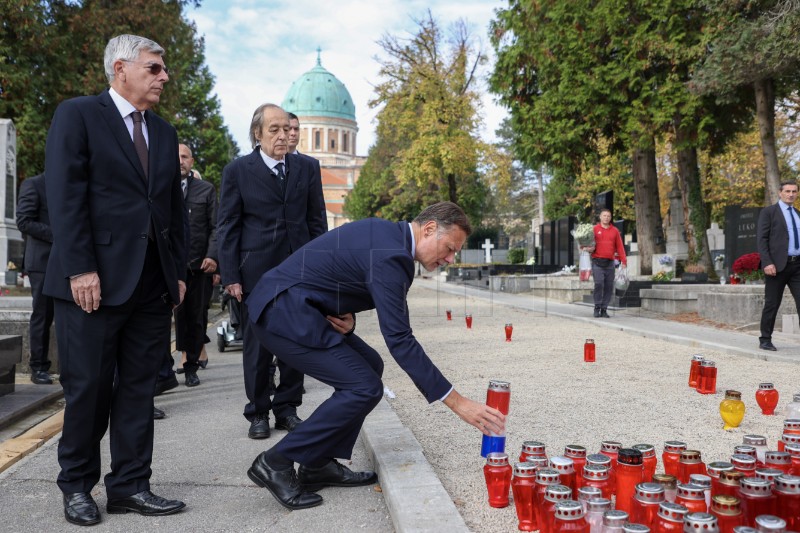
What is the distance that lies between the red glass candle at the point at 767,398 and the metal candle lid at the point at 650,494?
315 centimetres

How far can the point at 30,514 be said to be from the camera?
3422 millimetres

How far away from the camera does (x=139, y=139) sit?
3611mm

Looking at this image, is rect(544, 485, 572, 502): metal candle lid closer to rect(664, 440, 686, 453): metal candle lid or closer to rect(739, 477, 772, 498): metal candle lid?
rect(739, 477, 772, 498): metal candle lid

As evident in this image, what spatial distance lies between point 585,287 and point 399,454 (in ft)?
58.8

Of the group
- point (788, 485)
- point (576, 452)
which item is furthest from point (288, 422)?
point (788, 485)

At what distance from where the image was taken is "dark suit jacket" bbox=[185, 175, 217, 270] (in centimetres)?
677

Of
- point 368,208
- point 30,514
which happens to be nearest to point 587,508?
point 30,514

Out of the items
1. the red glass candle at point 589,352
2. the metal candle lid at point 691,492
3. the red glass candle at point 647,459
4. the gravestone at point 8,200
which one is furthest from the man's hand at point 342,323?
the gravestone at point 8,200

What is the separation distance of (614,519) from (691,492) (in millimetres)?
366

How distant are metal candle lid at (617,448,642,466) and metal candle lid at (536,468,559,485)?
0.31m

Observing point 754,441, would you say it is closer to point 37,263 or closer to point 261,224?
point 261,224

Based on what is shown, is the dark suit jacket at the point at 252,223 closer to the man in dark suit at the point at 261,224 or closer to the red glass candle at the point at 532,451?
the man in dark suit at the point at 261,224

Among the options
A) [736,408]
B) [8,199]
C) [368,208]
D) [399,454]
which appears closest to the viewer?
[399,454]

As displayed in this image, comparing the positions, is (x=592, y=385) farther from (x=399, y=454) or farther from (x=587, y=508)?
(x=587, y=508)
